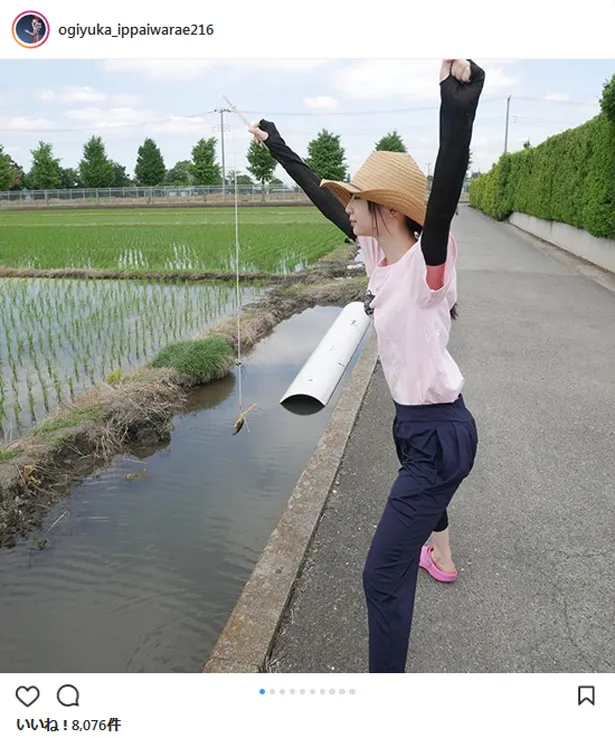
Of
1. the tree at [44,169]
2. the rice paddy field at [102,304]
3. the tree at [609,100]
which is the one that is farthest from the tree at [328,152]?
the tree at [609,100]

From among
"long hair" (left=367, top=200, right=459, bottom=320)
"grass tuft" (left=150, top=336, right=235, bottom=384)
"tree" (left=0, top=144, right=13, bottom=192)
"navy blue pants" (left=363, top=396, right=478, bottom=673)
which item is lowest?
"grass tuft" (left=150, top=336, right=235, bottom=384)

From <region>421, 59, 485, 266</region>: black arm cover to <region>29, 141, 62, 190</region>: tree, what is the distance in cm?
4973

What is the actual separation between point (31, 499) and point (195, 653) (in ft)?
5.50

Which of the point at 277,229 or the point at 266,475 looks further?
the point at 277,229

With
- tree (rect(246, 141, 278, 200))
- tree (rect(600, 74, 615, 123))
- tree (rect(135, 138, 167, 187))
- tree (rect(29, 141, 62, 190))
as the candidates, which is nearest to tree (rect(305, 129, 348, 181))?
tree (rect(246, 141, 278, 200))

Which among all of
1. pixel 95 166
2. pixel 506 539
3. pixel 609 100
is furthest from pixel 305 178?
pixel 95 166

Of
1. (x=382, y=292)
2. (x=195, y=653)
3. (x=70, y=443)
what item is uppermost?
(x=382, y=292)

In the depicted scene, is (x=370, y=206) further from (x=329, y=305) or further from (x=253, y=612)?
(x=329, y=305)

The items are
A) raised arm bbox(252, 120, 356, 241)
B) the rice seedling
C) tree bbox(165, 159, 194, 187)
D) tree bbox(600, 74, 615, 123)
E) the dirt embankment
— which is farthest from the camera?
tree bbox(165, 159, 194, 187)

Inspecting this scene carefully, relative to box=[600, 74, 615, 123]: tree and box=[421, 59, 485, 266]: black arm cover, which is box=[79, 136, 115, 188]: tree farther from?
box=[421, 59, 485, 266]: black arm cover

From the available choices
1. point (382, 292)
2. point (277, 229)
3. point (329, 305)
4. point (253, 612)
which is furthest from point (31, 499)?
point (277, 229)

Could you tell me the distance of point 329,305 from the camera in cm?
920

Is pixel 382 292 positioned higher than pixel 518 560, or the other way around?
pixel 382 292

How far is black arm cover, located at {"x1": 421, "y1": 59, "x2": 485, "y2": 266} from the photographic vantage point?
1314 millimetres
